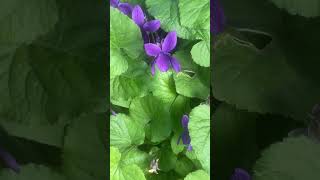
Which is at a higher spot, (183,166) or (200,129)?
(200,129)

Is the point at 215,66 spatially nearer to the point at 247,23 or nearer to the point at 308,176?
the point at 247,23

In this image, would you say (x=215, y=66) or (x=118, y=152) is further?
(x=118, y=152)

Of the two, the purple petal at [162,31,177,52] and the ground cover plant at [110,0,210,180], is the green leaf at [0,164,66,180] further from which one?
the purple petal at [162,31,177,52]

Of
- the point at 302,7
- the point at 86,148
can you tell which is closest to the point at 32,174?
the point at 86,148

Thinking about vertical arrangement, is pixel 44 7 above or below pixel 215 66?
above

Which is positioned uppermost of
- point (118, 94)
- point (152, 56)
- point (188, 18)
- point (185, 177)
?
point (188, 18)

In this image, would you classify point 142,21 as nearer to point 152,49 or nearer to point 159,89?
point 152,49

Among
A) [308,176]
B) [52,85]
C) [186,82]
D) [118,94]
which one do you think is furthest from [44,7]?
[308,176]

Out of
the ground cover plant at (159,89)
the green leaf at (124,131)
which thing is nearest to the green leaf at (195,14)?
the ground cover plant at (159,89)
